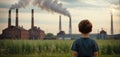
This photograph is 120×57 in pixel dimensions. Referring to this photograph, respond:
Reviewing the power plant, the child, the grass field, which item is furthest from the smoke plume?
the child

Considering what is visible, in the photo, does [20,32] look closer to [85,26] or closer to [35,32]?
[35,32]

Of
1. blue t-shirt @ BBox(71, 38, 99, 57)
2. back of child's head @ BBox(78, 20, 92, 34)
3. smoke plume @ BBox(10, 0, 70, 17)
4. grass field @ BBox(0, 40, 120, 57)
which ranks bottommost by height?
grass field @ BBox(0, 40, 120, 57)

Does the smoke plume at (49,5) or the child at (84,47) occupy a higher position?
the smoke plume at (49,5)

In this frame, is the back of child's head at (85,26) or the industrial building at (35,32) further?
the industrial building at (35,32)

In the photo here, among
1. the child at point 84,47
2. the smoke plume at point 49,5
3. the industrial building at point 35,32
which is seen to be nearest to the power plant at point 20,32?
the industrial building at point 35,32

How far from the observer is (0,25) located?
19.6 feet

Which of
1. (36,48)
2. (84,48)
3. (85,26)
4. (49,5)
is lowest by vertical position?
(36,48)

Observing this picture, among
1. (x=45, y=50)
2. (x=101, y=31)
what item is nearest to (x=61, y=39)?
(x=45, y=50)

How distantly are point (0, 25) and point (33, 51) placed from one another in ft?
2.66

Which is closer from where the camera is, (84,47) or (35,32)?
(84,47)

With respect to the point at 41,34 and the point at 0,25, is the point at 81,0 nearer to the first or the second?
the point at 41,34

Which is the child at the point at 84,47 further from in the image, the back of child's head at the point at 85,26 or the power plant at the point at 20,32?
the power plant at the point at 20,32

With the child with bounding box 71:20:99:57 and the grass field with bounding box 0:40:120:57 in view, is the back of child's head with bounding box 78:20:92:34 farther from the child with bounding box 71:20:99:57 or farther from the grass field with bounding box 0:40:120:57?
the grass field with bounding box 0:40:120:57

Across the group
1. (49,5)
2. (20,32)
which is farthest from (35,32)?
(49,5)
